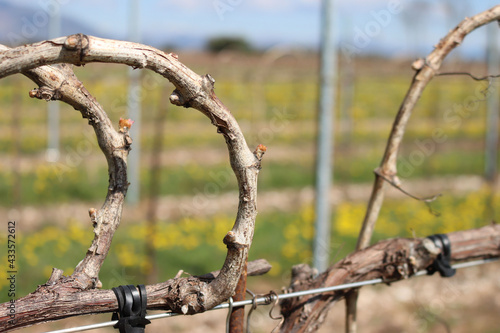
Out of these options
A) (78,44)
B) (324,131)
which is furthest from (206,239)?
(78,44)

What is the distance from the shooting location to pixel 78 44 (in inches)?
41.7

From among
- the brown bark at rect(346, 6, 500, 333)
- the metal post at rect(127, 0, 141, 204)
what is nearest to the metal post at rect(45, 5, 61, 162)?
the metal post at rect(127, 0, 141, 204)

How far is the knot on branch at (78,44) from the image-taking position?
3.45 feet

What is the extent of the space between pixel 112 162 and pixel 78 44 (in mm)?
414

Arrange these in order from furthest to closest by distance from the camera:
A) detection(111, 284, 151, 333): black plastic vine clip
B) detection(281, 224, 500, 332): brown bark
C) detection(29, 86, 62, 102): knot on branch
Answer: detection(281, 224, 500, 332): brown bark → detection(111, 284, 151, 333): black plastic vine clip → detection(29, 86, 62, 102): knot on branch

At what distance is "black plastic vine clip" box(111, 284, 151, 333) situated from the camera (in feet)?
4.33

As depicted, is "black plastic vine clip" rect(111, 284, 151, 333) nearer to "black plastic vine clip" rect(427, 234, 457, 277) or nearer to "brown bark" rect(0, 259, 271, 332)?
"brown bark" rect(0, 259, 271, 332)

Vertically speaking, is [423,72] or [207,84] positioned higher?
[423,72]

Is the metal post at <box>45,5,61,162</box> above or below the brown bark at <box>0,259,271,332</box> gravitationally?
above

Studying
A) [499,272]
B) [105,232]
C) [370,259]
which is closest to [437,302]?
[499,272]

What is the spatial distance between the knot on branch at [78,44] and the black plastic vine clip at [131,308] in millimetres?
544

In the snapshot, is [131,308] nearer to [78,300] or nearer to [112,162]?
[78,300]

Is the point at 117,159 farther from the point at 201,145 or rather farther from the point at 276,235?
the point at 201,145

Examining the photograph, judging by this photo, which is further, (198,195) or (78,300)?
(198,195)
